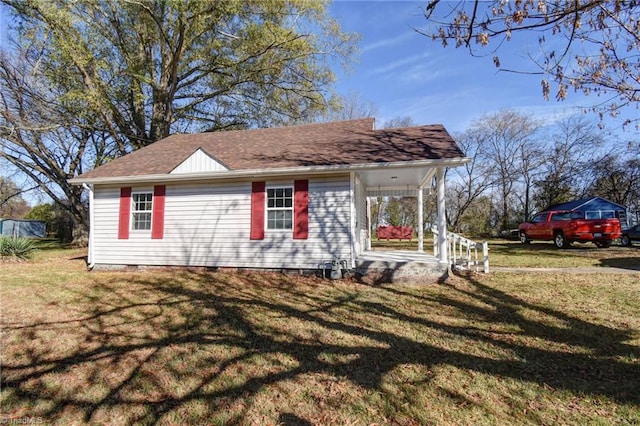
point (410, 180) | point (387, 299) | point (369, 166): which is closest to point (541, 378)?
point (387, 299)

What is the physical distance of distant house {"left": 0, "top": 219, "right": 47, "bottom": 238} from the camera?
34219mm

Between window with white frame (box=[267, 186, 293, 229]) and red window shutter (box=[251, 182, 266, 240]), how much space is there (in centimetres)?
17

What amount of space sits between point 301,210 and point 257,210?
1210 mm

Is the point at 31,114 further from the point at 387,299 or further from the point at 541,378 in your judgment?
the point at 541,378

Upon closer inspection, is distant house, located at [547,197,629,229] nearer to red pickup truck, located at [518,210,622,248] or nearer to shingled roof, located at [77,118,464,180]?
red pickup truck, located at [518,210,622,248]

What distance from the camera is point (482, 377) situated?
3.51 m

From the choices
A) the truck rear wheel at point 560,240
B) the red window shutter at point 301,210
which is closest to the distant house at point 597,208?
the truck rear wheel at point 560,240

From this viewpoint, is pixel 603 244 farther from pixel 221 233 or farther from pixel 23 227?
pixel 23 227

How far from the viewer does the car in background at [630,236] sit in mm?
15450

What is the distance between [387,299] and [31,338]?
5524 millimetres

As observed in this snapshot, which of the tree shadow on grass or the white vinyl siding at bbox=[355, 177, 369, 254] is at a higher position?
the white vinyl siding at bbox=[355, 177, 369, 254]

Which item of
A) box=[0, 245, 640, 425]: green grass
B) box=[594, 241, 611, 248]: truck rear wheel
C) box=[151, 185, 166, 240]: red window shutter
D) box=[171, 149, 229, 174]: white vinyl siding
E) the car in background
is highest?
box=[171, 149, 229, 174]: white vinyl siding

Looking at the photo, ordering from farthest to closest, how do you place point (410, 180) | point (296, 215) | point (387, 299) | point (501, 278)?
point (410, 180) → point (296, 215) → point (501, 278) → point (387, 299)

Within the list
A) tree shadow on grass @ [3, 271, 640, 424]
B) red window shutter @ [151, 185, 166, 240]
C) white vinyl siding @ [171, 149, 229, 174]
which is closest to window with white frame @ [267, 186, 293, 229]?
white vinyl siding @ [171, 149, 229, 174]
